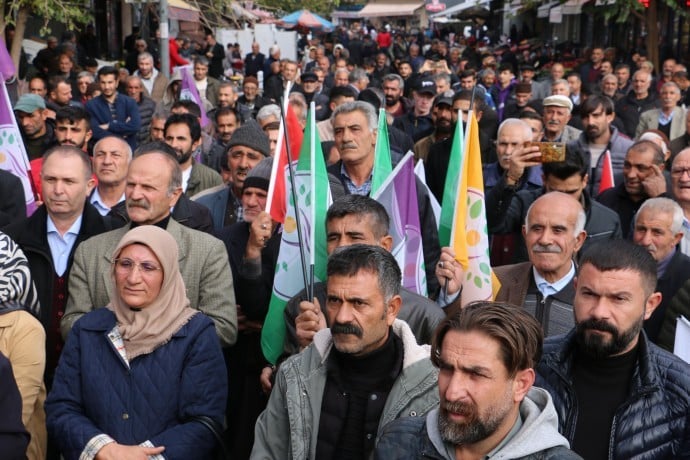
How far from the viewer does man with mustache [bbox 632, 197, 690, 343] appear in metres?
5.77

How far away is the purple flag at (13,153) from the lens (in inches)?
301

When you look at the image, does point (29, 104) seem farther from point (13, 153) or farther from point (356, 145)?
point (356, 145)

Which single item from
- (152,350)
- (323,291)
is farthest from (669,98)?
(152,350)

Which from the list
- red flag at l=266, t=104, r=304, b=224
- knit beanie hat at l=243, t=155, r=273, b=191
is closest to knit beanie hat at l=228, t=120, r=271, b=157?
knit beanie hat at l=243, t=155, r=273, b=191

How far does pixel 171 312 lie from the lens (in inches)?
185

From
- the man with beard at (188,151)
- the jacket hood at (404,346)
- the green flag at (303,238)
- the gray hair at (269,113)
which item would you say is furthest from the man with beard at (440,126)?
the jacket hood at (404,346)

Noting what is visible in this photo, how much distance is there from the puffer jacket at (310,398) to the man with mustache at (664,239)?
2.10 meters

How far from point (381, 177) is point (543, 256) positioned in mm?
1502

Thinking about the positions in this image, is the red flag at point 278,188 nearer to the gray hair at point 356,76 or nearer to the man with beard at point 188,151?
the man with beard at point 188,151

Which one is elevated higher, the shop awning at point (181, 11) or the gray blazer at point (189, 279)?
the shop awning at point (181, 11)

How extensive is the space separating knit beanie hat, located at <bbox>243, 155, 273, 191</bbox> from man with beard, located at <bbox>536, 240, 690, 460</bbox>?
8.82ft

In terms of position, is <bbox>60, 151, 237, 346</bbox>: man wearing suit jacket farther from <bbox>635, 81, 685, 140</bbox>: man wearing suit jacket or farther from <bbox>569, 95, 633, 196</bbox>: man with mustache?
<bbox>635, 81, 685, 140</bbox>: man wearing suit jacket

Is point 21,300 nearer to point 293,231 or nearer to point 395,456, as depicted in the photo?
point 293,231

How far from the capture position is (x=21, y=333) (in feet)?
15.4
